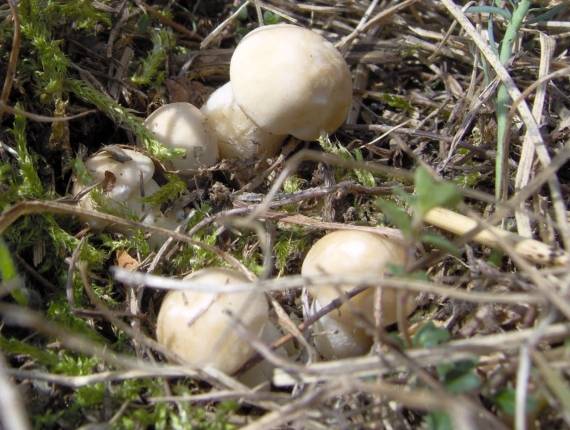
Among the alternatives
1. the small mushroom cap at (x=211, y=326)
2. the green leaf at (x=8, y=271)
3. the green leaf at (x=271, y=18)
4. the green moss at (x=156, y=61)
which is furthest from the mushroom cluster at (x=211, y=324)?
the green leaf at (x=271, y=18)

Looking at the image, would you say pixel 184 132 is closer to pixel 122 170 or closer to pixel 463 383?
pixel 122 170

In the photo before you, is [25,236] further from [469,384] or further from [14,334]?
[469,384]

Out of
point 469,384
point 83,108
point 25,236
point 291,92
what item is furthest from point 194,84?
point 469,384

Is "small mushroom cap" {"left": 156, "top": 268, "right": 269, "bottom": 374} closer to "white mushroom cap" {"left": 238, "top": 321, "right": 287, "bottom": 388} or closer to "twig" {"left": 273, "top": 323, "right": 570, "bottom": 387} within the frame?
"white mushroom cap" {"left": 238, "top": 321, "right": 287, "bottom": 388}

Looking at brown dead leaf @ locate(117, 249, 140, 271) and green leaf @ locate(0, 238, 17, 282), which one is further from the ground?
green leaf @ locate(0, 238, 17, 282)

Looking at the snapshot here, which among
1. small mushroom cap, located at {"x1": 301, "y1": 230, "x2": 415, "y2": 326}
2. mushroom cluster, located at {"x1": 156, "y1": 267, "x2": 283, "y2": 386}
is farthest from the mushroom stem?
mushroom cluster, located at {"x1": 156, "y1": 267, "x2": 283, "y2": 386}

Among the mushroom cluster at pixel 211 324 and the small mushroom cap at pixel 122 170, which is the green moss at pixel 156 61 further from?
the mushroom cluster at pixel 211 324
